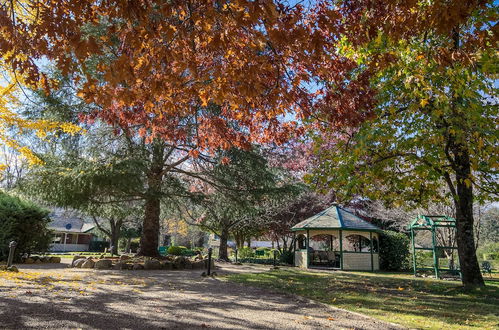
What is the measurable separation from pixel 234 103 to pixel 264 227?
1943 cm

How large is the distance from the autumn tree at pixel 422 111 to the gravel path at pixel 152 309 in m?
3.99

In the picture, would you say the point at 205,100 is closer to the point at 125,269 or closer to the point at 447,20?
the point at 447,20

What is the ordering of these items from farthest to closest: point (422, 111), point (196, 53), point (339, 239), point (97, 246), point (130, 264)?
point (97, 246) < point (339, 239) < point (130, 264) < point (422, 111) < point (196, 53)

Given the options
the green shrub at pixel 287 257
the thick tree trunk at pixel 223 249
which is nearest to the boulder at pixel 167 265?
the thick tree trunk at pixel 223 249

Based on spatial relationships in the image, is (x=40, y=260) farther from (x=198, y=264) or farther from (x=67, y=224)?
(x=67, y=224)

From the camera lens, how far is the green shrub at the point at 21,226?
44.0ft

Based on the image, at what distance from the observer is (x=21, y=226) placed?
13.9m

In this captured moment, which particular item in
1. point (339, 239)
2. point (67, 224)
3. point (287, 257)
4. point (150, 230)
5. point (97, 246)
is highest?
point (67, 224)

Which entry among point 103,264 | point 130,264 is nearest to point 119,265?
point 130,264

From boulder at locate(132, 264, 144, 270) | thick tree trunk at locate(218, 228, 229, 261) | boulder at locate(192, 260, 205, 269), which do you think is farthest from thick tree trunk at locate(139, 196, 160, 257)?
thick tree trunk at locate(218, 228, 229, 261)

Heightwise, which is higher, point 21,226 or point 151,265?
point 21,226

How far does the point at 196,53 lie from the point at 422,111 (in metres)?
6.50

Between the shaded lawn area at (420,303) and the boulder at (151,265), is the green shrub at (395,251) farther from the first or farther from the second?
the boulder at (151,265)

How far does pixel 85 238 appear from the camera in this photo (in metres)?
42.5
